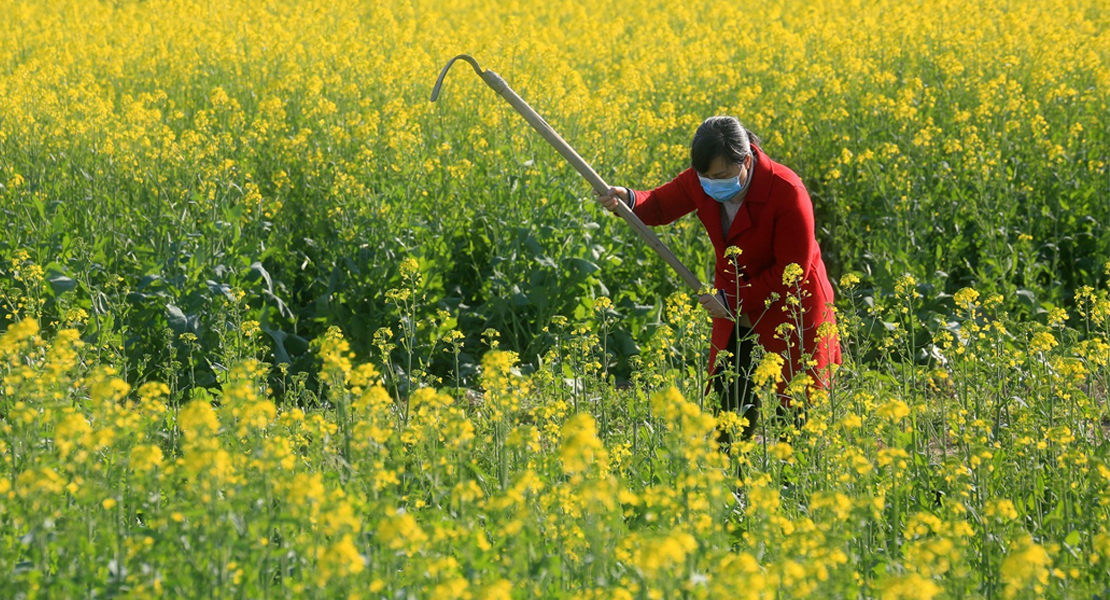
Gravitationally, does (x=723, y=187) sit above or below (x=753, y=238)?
above

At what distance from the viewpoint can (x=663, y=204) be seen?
494 cm

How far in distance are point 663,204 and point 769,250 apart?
0.52 meters

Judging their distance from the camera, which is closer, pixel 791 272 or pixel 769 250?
pixel 791 272

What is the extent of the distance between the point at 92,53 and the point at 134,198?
12.3 feet

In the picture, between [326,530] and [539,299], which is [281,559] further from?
[539,299]

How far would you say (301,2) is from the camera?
565 inches

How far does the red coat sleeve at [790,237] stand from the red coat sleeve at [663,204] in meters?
0.49

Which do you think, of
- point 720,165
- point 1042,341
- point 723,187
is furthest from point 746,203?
point 1042,341

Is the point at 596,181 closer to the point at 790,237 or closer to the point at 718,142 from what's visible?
the point at 718,142

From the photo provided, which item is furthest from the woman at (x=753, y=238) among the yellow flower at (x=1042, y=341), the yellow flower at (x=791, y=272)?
the yellow flower at (x=1042, y=341)

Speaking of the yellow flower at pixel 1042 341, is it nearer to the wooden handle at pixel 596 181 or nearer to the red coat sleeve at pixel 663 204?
the wooden handle at pixel 596 181

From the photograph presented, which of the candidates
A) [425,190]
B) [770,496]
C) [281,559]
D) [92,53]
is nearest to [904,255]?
[425,190]

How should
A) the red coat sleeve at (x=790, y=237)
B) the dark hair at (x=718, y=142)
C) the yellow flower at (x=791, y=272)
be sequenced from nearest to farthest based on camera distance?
1. the yellow flower at (x=791, y=272)
2. the dark hair at (x=718, y=142)
3. the red coat sleeve at (x=790, y=237)

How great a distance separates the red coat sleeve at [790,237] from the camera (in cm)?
444
